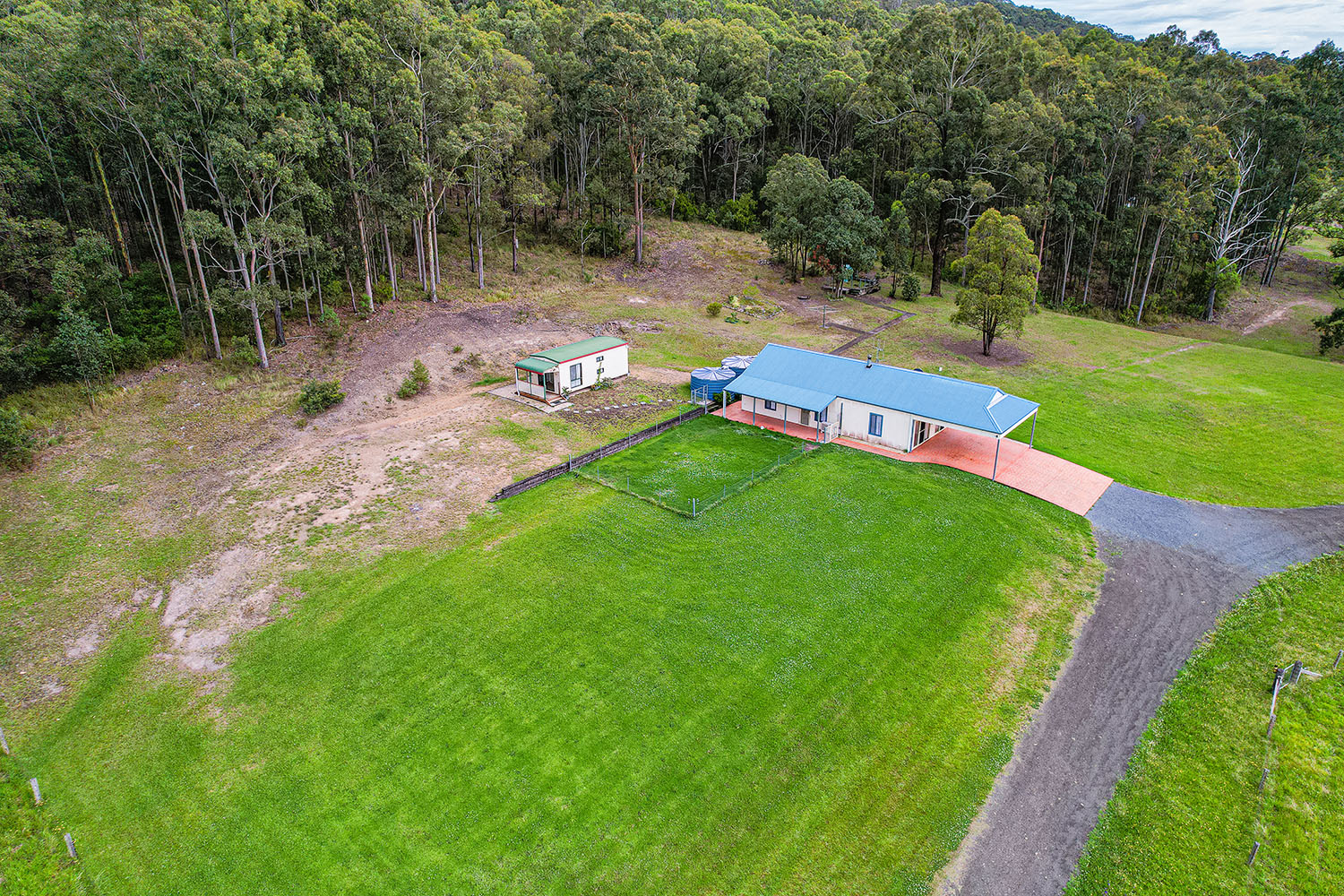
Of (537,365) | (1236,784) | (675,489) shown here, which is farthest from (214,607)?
(1236,784)

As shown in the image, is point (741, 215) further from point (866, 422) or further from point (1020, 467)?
point (1020, 467)

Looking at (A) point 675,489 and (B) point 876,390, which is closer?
(A) point 675,489

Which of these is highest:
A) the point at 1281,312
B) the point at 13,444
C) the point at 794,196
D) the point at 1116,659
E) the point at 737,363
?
the point at 794,196

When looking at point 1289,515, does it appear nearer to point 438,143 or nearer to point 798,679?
point 798,679

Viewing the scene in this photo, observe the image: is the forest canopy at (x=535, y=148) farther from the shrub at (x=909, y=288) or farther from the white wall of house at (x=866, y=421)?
the white wall of house at (x=866, y=421)

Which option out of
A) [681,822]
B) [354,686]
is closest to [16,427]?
[354,686]

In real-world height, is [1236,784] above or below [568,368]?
below

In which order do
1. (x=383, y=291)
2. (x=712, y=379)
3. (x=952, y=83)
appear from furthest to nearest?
1. (x=952, y=83)
2. (x=383, y=291)
3. (x=712, y=379)
